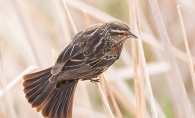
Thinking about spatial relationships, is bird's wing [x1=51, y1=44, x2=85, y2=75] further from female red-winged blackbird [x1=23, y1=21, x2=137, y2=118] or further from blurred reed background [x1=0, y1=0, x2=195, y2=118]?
blurred reed background [x1=0, y1=0, x2=195, y2=118]

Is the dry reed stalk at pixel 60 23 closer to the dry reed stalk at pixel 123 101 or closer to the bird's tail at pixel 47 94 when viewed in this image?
the bird's tail at pixel 47 94

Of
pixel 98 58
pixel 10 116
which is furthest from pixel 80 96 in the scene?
pixel 10 116

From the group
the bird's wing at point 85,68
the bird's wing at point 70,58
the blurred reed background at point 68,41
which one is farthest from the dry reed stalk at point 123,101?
the bird's wing at point 70,58

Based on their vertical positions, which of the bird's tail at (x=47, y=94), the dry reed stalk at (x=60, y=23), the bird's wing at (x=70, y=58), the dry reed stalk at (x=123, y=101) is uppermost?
the dry reed stalk at (x=60, y=23)

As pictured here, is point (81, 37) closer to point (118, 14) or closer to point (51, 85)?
point (51, 85)

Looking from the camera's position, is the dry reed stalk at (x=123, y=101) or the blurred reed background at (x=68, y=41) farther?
the dry reed stalk at (x=123, y=101)

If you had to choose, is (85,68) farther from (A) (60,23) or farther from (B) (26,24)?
(B) (26,24)
